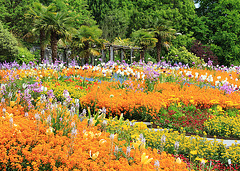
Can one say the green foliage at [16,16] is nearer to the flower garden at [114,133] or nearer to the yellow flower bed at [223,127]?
the flower garden at [114,133]

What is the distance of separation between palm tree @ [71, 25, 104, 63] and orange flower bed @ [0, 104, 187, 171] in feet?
45.0

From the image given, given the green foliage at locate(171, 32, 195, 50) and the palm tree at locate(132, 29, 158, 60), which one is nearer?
the palm tree at locate(132, 29, 158, 60)

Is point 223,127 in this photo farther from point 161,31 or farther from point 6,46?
point 161,31

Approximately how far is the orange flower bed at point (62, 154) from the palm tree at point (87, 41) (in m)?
13.7

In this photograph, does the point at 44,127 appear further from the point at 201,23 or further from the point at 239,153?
the point at 201,23

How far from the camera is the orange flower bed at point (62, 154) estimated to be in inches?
99.9

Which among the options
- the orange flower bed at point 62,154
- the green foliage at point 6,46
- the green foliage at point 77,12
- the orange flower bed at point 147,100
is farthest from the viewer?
the green foliage at point 77,12

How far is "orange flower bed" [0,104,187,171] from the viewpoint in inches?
99.9

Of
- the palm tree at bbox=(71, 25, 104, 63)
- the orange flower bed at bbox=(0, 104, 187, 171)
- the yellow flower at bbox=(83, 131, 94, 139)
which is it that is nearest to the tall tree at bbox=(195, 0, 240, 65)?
the palm tree at bbox=(71, 25, 104, 63)

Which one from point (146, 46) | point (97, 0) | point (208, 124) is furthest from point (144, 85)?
point (97, 0)

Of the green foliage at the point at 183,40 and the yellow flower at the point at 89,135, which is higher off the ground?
the green foliage at the point at 183,40

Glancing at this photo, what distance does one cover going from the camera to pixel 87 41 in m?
16.8

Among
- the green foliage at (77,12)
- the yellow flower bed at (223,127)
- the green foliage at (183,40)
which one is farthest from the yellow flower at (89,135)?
the green foliage at (183,40)

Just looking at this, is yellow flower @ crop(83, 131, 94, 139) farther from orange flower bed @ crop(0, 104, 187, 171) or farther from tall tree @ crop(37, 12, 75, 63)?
tall tree @ crop(37, 12, 75, 63)
